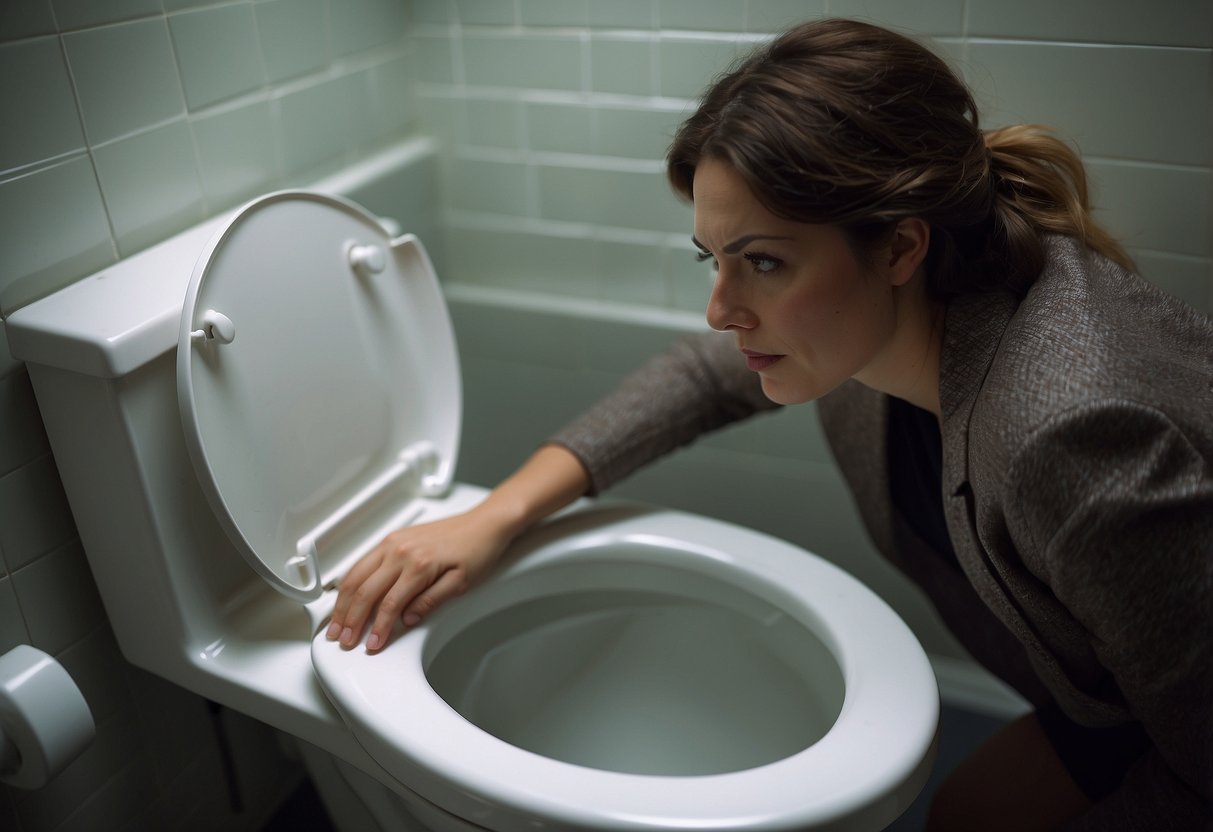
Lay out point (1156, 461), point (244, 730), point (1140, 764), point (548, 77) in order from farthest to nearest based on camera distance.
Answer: point (548, 77), point (244, 730), point (1140, 764), point (1156, 461)

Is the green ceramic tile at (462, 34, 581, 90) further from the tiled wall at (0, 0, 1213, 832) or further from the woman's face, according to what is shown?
the woman's face

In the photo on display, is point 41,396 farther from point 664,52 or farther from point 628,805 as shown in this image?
point 664,52

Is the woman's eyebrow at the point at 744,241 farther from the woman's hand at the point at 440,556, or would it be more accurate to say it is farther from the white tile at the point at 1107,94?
the white tile at the point at 1107,94

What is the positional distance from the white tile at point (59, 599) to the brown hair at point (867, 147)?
2.06 feet

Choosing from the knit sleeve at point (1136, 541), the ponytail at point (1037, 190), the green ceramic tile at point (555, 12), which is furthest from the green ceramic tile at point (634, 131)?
the knit sleeve at point (1136, 541)

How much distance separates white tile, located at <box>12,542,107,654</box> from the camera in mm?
906

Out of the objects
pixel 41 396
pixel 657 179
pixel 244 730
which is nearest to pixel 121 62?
pixel 41 396

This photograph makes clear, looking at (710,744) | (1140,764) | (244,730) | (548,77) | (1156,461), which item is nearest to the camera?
(1156,461)

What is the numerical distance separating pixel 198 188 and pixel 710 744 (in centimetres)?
71

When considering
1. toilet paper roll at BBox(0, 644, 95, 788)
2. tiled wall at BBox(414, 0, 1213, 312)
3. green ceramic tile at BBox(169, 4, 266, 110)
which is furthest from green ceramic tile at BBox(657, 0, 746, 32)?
toilet paper roll at BBox(0, 644, 95, 788)

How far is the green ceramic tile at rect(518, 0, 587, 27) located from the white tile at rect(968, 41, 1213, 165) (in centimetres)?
43

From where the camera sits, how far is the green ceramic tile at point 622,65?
4.00 feet

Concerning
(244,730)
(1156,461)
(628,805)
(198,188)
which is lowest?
(244,730)

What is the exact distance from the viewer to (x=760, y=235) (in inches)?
30.6
